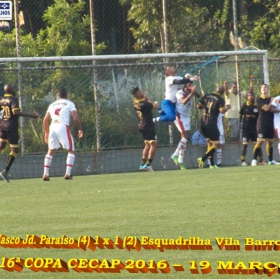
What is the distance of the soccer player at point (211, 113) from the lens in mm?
23156

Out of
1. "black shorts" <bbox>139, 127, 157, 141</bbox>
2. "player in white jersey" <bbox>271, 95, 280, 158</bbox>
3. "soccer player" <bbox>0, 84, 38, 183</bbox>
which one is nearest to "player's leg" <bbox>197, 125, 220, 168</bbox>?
"black shorts" <bbox>139, 127, 157, 141</bbox>

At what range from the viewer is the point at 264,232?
9734 millimetres

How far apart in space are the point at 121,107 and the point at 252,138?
11.3 ft

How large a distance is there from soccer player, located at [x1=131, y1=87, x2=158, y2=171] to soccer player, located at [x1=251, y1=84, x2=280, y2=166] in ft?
8.64

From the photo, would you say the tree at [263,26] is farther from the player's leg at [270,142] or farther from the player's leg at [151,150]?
the player's leg at [151,150]


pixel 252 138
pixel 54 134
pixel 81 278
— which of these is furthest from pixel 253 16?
pixel 81 278

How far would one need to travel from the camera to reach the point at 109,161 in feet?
79.0

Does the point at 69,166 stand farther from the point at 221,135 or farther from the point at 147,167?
the point at 221,135

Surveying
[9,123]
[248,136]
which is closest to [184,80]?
[248,136]

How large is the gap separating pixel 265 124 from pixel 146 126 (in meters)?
3.09

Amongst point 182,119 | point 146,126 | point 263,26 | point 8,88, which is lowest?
point 146,126

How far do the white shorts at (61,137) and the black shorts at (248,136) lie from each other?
5.72m

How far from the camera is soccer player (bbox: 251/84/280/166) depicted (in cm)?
2361

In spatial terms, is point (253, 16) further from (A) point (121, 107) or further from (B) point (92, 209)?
(B) point (92, 209)
